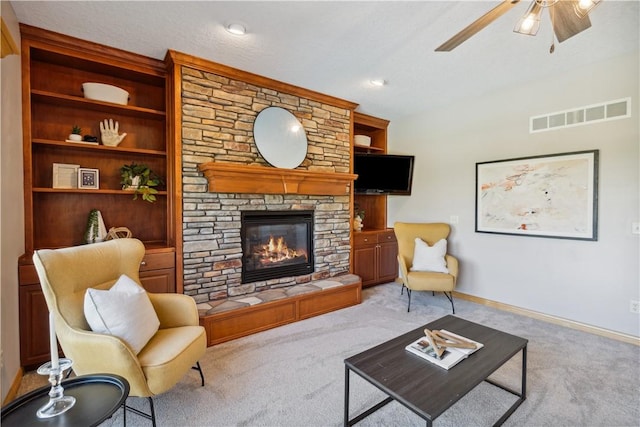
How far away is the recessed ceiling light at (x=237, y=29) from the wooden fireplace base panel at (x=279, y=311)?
2.37m

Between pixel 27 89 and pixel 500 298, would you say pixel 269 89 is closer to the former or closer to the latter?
pixel 27 89

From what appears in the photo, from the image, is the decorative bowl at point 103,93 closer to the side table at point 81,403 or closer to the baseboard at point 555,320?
the side table at point 81,403

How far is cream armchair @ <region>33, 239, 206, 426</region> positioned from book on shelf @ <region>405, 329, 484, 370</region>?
137 centimetres

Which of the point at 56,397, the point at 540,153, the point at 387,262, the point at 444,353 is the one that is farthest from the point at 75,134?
the point at 540,153

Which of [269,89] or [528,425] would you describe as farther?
[269,89]

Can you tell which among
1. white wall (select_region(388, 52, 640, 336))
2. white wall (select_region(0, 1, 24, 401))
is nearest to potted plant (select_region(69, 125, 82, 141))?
white wall (select_region(0, 1, 24, 401))

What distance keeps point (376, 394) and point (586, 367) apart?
1.73 meters

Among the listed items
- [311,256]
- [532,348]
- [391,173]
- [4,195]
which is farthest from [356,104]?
[4,195]

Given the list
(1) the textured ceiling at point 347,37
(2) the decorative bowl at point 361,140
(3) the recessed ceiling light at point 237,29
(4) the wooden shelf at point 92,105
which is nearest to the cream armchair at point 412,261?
(2) the decorative bowl at point 361,140

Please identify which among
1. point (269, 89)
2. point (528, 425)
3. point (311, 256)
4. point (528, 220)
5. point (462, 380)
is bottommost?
point (528, 425)

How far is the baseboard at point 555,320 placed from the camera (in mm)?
2762

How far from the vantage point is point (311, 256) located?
371 cm

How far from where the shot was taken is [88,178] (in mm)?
2738

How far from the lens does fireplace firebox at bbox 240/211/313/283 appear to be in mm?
3244
